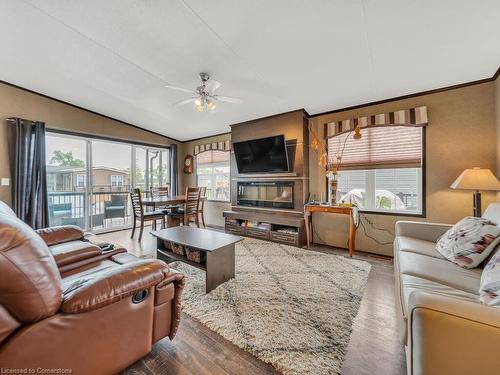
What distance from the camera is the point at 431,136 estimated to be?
2936 mm

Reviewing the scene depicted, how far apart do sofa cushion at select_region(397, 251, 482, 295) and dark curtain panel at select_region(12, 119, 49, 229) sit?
5074 mm

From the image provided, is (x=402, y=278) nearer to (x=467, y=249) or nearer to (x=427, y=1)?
(x=467, y=249)

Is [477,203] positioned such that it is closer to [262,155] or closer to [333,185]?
[333,185]

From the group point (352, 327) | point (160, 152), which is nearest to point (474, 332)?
point (352, 327)

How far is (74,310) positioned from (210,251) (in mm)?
1171

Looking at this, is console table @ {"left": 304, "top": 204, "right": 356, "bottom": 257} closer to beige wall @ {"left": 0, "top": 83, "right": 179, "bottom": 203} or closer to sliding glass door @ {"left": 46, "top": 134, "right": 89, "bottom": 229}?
beige wall @ {"left": 0, "top": 83, "right": 179, "bottom": 203}

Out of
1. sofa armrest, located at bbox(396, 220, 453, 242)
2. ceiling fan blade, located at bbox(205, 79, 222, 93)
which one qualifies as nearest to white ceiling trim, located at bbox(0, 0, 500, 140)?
ceiling fan blade, located at bbox(205, 79, 222, 93)

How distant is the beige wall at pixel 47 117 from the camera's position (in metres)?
3.40

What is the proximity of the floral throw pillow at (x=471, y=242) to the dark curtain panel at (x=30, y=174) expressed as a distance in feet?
18.0

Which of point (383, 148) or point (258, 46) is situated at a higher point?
point (258, 46)

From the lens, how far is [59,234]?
1972mm

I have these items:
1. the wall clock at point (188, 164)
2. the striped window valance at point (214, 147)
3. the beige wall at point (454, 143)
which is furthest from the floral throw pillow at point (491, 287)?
the wall clock at point (188, 164)

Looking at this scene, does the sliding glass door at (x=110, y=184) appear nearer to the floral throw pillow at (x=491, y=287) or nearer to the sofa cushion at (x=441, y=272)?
the sofa cushion at (x=441, y=272)

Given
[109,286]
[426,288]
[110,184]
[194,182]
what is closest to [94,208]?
[110,184]
